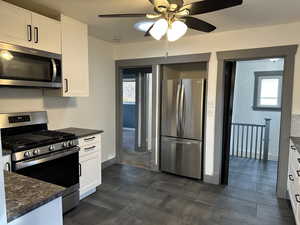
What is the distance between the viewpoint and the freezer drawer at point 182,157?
349 cm

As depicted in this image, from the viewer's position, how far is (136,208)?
2637 millimetres

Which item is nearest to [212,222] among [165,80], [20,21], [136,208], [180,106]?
[136,208]

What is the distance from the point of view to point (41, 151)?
2.15m

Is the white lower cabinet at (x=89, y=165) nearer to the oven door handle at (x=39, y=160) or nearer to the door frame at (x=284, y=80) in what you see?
the oven door handle at (x=39, y=160)

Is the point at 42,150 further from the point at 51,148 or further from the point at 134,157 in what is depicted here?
the point at 134,157

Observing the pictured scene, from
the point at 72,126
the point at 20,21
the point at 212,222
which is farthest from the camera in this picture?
the point at 72,126

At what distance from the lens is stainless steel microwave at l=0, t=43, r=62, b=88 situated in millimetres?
2053

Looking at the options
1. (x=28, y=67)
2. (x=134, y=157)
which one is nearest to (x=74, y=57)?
(x=28, y=67)

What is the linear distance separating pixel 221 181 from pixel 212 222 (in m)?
1.14

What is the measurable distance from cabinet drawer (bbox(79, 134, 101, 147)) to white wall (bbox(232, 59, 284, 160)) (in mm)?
3538

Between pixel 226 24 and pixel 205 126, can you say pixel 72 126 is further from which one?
pixel 226 24

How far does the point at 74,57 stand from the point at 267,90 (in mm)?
4118

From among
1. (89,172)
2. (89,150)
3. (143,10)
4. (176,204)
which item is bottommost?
(176,204)

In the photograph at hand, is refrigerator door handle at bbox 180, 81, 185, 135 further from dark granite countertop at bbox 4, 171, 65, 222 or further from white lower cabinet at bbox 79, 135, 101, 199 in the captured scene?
dark granite countertop at bbox 4, 171, 65, 222
